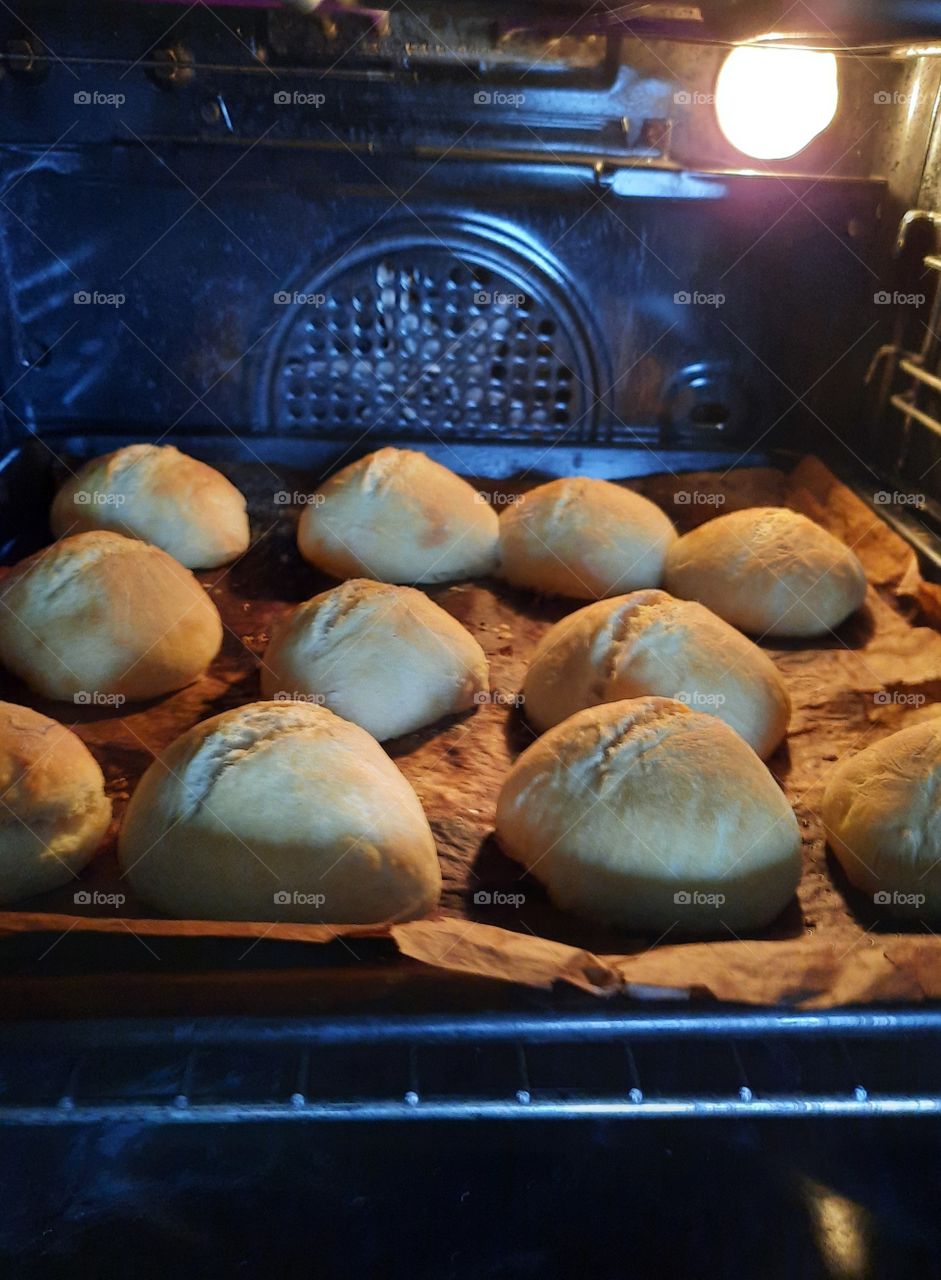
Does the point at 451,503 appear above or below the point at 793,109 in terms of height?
below

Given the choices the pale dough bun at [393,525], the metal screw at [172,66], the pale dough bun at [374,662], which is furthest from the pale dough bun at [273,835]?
the metal screw at [172,66]

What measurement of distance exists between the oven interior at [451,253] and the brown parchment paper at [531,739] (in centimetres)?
12

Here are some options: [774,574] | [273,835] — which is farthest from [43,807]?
[774,574]

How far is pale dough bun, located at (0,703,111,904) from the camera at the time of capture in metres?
1.58

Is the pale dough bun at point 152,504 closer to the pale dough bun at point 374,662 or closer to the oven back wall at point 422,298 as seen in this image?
the oven back wall at point 422,298

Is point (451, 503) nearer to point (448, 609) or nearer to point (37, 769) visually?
point (448, 609)

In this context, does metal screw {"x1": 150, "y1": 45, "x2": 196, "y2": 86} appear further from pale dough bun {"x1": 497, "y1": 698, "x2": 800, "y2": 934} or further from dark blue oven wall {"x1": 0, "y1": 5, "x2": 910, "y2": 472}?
pale dough bun {"x1": 497, "y1": 698, "x2": 800, "y2": 934}

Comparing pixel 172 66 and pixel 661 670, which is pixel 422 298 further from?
pixel 661 670

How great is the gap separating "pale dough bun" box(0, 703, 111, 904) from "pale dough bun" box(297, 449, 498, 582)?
998mm

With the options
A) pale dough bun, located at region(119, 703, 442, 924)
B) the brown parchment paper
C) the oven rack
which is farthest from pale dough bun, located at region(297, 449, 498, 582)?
the oven rack

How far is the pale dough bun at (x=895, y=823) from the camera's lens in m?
1.64

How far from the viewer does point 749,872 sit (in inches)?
62.3

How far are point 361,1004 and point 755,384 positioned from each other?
2.23 m

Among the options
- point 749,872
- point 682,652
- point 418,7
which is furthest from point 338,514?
point 749,872
